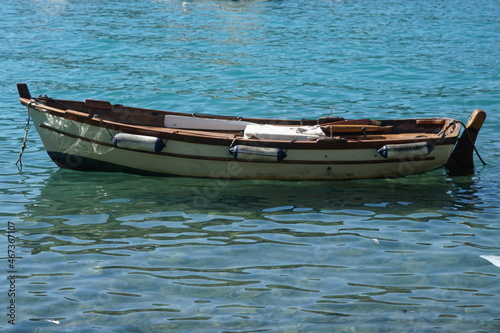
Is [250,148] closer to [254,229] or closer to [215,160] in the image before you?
[215,160]

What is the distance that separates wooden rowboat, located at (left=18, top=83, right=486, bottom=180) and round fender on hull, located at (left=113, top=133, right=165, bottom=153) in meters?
0.02

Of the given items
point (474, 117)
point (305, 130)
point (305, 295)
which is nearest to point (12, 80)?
point (305, 130)

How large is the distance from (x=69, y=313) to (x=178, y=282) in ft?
4.86

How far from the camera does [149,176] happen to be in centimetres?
1352

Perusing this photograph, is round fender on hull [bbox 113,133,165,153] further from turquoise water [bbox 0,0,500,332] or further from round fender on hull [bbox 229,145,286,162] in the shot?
round fender on hull [bbox 229,145,286,162]

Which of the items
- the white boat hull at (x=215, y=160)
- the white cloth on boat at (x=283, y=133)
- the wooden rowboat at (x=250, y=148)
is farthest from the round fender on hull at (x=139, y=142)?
the white cloth on boat at (x=283, y=133)

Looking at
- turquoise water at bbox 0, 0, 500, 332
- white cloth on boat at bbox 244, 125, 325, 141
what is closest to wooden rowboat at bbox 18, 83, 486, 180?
white cloth on boat at bbox 244, 125, 325, 141

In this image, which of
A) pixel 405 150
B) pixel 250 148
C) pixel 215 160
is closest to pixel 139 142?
pixel 215 160

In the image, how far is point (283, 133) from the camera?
511 inches

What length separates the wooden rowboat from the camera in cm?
1276

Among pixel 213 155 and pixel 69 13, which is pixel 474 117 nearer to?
pixel 213 155

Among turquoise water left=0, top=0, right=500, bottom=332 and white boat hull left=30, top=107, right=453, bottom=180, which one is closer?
turquoise water left=0, top=0, right=500, bottom=332

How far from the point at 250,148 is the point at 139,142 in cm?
206

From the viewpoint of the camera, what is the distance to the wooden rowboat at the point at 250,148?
12.8 metres
